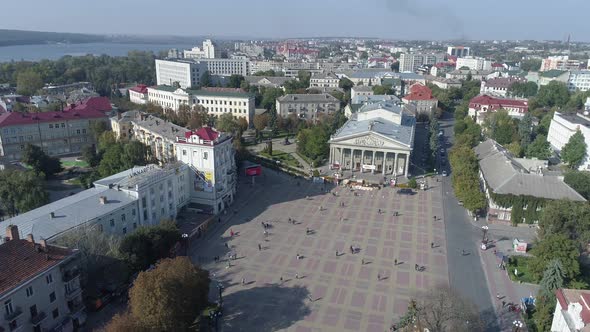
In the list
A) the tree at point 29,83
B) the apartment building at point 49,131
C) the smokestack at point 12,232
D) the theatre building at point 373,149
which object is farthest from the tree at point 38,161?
the tree at point 29,83

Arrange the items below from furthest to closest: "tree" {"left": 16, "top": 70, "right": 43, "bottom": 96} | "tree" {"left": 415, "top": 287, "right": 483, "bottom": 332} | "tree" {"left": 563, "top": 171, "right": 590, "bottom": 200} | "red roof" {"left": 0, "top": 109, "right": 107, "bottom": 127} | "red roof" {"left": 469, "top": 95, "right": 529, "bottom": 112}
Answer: "tree" {"left": 16, "top": 70, "right": 43, "bottom": 96}
"red roof" {"left": 469, "top": 95, "right": 529, "bottom": 112}
"red roof" {"left": 0, "top": 109, "right": 107, "bottom": 127}
"tree" {"left": 563, "top": 171, "right": 590, "bottom": 200}
"tree" {"left": 415, "top": 287, "right": 483, "bottom": 332}

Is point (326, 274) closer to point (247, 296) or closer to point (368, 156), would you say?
point (247, 296)

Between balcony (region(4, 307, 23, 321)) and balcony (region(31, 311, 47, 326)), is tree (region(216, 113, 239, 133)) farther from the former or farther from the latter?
balcony (region(4, 307, 23, 321))

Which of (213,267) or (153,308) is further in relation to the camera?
(213,267)

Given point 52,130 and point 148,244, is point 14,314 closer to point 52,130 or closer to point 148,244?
point 148,244

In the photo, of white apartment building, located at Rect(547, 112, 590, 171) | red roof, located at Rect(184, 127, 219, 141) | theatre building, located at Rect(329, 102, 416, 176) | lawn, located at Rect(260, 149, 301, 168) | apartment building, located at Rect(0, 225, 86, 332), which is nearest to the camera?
apartment building, located at Rect(0, 225, 86, 332)

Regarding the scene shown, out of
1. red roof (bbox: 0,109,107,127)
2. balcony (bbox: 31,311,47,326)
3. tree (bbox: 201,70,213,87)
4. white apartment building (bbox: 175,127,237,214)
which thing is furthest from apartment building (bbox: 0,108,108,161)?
tree (bbox: 201,70,213,87)

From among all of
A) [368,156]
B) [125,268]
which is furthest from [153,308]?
[368,156]
